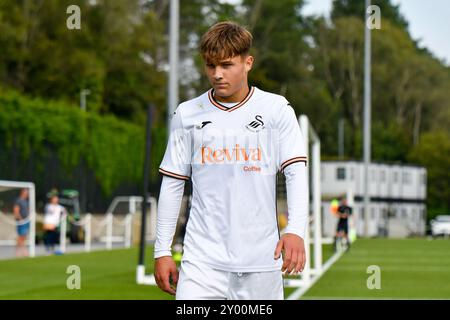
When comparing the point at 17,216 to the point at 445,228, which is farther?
the point at 445,228

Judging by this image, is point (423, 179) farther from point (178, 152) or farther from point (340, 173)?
point (178, 152)

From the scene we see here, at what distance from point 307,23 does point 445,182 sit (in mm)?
23244

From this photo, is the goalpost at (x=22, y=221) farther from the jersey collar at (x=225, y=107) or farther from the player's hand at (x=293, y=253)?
the player's hand at (x=293, y=253)

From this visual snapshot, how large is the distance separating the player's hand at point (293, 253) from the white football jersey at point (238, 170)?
0.79 feet

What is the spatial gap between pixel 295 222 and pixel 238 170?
14.1 inches

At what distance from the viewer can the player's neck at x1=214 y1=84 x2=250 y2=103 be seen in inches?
211

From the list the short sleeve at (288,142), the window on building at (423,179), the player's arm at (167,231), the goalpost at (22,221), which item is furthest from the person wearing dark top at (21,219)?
the window on building at (423,179)

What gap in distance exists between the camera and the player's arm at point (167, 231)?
5.39 metres

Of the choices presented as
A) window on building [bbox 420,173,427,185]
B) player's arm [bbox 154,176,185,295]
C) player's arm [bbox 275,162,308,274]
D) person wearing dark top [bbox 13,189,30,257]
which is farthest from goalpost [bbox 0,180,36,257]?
window on building [bbox 420,173,427,185]

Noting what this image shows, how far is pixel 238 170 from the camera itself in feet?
17.5

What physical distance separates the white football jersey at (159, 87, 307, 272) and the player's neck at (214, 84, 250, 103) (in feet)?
0.06

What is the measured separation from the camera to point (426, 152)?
106 metres
